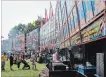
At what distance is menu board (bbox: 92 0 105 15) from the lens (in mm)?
8289

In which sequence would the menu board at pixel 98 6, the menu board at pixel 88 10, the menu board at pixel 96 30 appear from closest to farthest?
the menu board at pixel 96 30 → the menu board at pixel 98 6 → the menu board at pixel 88 10

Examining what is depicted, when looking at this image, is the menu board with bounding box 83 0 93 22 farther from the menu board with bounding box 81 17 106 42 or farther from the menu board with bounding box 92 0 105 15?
the menu board with bounding box 92 0 105 15

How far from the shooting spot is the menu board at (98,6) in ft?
27.2

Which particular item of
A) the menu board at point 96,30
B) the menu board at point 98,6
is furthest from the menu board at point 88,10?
the menu board at point 98,6

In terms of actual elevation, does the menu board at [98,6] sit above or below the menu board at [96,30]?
above

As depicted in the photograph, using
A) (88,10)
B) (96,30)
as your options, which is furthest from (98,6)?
(88,10)

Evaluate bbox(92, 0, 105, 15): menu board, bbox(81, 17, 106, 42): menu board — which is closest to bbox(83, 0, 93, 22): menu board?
bbox(81, 17, 106, 42): menu board

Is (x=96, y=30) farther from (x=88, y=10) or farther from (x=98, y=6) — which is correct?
(x=88, y=10)

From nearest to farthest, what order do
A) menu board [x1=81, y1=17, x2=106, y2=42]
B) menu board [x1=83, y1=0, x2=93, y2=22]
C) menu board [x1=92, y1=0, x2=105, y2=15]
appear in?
menu board [x1=81, y1=17, x2=106, y2=42] < menu board [x1=92, y1=0, x2=105, y2=15] < menu board [x1=83, y1=0, x2=93, y2=22]

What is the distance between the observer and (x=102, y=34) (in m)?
8.17

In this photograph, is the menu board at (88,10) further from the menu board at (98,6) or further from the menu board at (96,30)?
the menu board at (98,6)

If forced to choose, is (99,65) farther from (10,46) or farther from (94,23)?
(10,46)

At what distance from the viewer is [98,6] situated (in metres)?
8.80

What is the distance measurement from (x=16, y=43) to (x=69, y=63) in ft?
220
